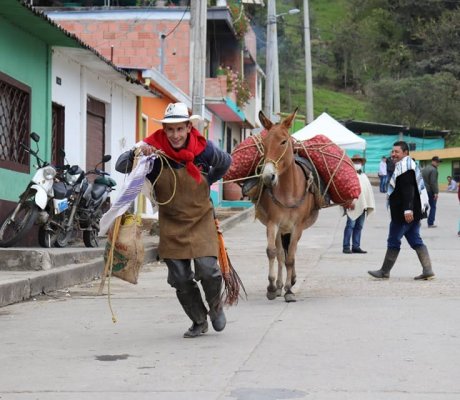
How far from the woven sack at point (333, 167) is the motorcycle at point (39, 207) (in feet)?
13.8

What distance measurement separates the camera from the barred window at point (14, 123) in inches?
598

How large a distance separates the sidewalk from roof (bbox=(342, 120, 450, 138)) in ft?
155

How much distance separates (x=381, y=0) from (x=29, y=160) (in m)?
76.9

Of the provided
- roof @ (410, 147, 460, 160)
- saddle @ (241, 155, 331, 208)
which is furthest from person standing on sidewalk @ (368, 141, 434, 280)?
roof @ (410, 147, 460, 160)

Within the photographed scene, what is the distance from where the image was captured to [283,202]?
11.2 metres

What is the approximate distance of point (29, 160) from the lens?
16.2 meters

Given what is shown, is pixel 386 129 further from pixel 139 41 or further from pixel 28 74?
pixel 28 74

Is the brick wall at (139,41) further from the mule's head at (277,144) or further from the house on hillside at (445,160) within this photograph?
the house on hillside at (445,160)

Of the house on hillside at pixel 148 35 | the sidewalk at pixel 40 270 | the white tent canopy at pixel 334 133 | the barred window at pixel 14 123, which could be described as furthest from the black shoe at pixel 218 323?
the house on hillside at pixel 148 35

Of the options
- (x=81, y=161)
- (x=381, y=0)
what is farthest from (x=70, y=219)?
(x=381, y=0)

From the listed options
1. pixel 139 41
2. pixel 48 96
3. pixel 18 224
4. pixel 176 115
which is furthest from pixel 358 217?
pixel 139 41

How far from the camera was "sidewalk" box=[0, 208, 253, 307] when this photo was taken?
35.9ft

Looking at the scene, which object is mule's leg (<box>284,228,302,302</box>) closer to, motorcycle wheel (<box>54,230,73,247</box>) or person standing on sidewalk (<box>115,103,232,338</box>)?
person standing on sidewalk (<box>115,103,232,338</box>)

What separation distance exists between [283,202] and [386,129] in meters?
51.7
